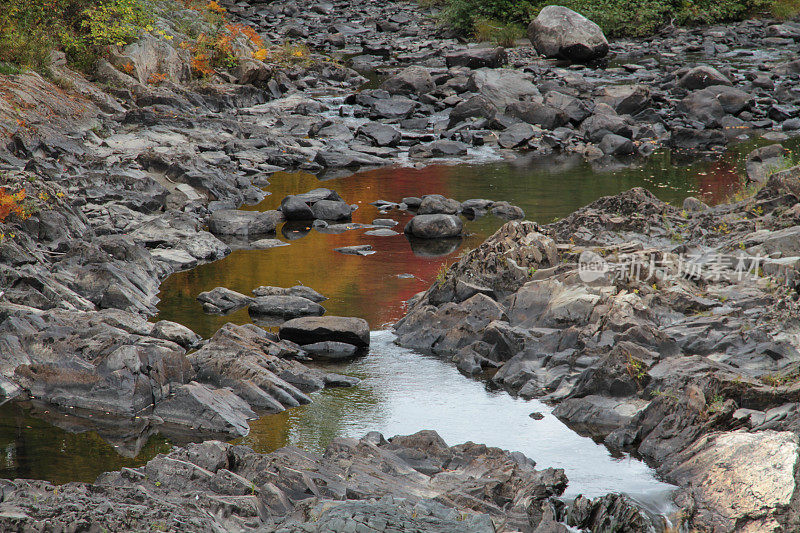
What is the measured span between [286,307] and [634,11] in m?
32.7

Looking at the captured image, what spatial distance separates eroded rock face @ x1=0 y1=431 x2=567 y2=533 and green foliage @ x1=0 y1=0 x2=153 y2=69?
17233mm

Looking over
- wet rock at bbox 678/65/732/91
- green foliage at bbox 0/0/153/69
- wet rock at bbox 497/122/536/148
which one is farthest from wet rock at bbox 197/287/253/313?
wet rock at bbox 678/65/732/91

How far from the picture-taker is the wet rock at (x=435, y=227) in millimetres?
15922

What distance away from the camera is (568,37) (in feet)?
110

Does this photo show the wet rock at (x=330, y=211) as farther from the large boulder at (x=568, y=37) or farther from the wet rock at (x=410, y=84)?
the large boulder at (x=568, y=37)

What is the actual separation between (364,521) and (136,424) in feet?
14.5

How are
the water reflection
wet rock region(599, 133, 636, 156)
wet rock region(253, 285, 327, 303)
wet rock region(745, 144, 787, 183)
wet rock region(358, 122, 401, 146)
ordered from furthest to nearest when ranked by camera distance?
wet rock region(358, 122, 401, 146) < wet rock region(599, 133, 636, 156) < wet rock region(745, 144, 787, 183) < the water reflection < wet rock region(253, 285, 327, 303)

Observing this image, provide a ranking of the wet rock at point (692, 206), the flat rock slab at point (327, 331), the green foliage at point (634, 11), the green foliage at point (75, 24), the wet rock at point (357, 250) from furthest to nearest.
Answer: the green foliage at point (634, 11) → the green foliage at point (75, 24) → the wet rock at point (357, 250) → the wet rock at point (692, 206) → the flat rock slab at point (327, 331)

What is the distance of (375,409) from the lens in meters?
9.38

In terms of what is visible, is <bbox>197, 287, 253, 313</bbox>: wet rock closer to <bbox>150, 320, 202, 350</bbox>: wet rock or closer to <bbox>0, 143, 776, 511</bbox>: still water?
<bbox>0, 143, 776, 511</bbox>: still water

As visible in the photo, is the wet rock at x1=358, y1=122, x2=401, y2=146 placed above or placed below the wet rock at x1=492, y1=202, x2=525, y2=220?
below

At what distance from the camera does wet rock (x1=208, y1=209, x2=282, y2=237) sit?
16234mm

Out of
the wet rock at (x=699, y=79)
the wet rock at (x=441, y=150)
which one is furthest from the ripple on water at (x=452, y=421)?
the wet rock at (x=699, y=79)

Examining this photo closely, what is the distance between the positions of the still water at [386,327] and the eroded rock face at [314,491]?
86 centimetres
